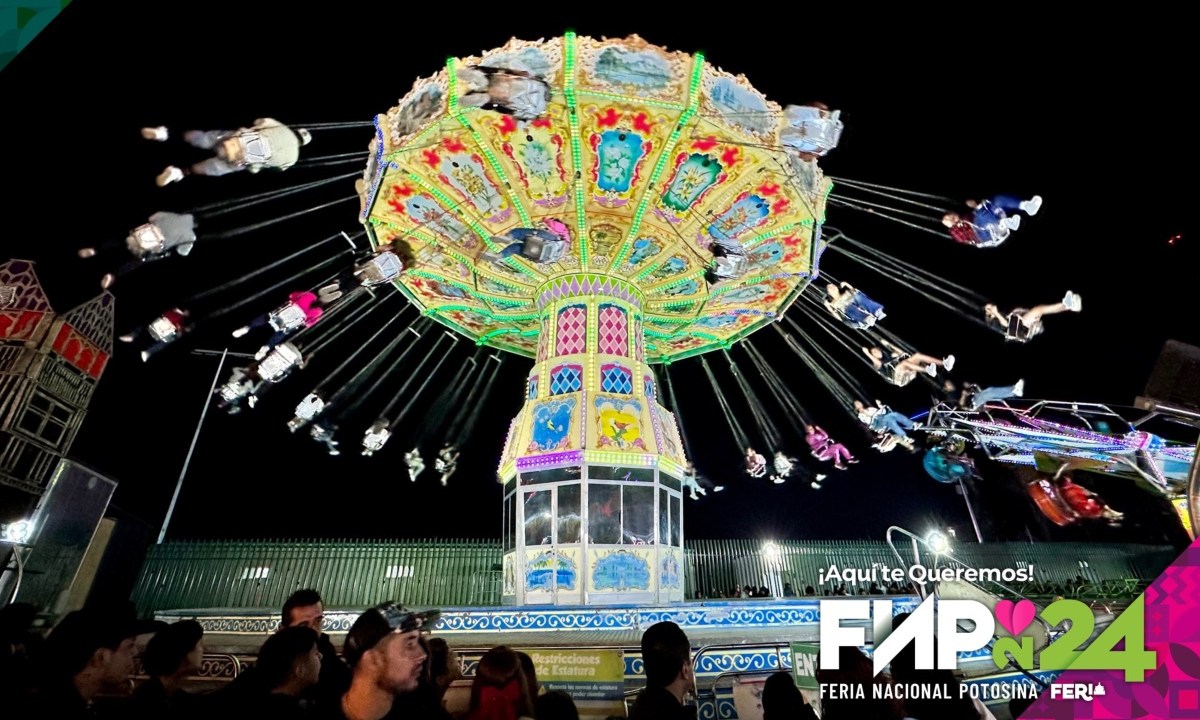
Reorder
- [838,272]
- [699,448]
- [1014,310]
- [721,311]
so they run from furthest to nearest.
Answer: [699,448] < [838,272] < [721,311] < [1014,310]

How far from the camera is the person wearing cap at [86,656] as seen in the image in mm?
3529

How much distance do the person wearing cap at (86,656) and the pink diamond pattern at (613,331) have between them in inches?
357

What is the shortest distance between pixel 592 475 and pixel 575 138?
608 cm

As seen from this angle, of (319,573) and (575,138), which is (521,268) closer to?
(575,138)

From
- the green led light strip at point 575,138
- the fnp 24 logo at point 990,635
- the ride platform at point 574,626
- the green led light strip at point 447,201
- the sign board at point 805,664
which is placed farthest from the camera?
the green led light strip at point 447,201

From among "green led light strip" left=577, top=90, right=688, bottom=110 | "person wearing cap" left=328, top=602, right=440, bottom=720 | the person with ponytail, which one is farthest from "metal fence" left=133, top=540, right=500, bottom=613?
"person wearing cap" left=328, top=602, right=440, bottom=720

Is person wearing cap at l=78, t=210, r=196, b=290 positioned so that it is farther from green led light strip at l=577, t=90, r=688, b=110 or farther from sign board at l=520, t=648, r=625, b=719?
sign board at l=520, t=648, r=625, b=719

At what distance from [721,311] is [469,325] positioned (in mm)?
6656

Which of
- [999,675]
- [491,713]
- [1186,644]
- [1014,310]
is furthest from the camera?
[1014,310]

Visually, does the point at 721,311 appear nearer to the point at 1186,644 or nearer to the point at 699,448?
the point at 1186,644

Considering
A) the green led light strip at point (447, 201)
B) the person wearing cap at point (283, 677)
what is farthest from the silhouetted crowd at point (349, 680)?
the green led light strip at point (447, 201)

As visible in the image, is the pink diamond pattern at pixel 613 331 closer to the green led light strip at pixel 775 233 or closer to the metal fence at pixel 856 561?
the green led light strip at pixel 775 233

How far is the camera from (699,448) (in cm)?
2645

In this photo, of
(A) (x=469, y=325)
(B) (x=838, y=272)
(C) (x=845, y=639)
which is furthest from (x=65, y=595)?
(B) (x=838, y=272)
